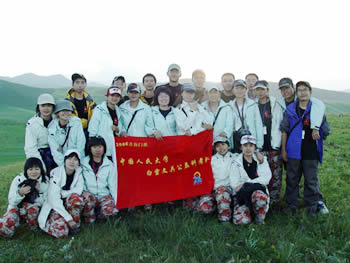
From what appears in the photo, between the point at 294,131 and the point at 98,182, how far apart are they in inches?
165

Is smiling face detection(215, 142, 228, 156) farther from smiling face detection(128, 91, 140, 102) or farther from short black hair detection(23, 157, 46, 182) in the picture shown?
short black hair detection(23, 157, 46, 182)

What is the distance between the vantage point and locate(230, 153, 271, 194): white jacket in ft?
17.0

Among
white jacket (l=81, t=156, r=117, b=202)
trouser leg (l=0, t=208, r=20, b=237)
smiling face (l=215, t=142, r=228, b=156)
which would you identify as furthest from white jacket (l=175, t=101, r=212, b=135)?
trouser leg (l=0, t=208, r=20, b=237)

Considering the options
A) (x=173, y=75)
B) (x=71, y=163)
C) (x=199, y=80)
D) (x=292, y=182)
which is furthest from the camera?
(x=173, y=75)

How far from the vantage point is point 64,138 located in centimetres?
536

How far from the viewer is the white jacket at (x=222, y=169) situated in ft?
18.1

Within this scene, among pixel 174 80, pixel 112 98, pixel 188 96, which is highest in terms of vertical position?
pixel 174 80

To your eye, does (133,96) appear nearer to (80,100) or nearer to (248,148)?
(80,100)

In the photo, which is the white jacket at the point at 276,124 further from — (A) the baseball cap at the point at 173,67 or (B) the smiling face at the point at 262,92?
(A) the baseball cap at the point at 173,67

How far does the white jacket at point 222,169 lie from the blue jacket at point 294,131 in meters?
1.24

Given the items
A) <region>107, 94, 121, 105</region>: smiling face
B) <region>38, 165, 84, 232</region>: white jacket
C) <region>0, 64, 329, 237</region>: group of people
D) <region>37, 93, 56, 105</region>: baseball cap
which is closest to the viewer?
<region>38, 165, 84, 232</region>: white jacket

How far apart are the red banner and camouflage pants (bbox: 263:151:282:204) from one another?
1.39 meters

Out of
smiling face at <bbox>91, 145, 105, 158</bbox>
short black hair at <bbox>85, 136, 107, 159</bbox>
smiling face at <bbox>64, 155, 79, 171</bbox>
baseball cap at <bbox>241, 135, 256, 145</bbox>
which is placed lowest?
smiling face at <bbox>64, 155, 79, 171</bbox>

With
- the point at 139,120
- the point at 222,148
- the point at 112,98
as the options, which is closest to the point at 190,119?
the point at 222,148
